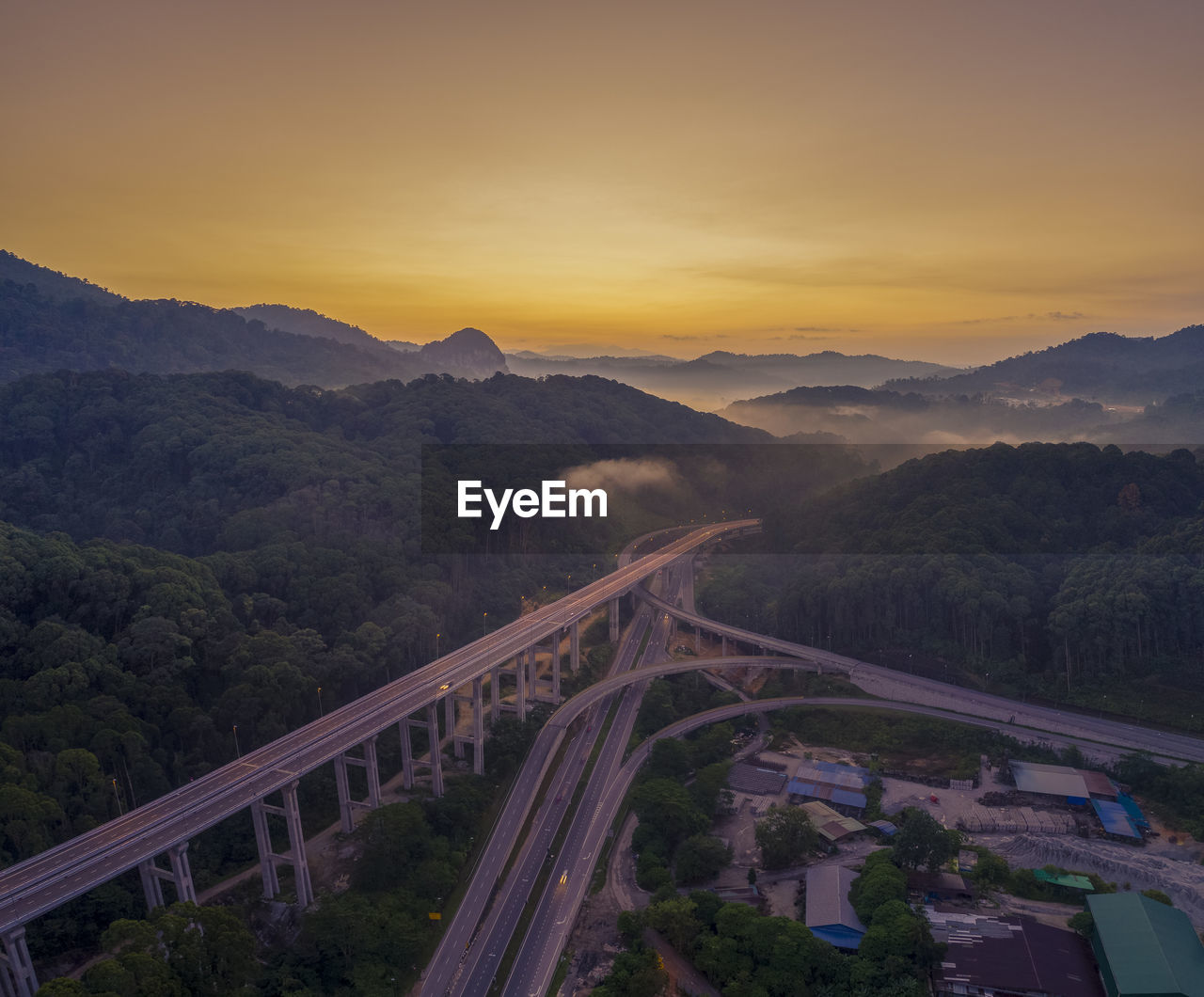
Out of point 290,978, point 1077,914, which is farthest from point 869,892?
point 290,978

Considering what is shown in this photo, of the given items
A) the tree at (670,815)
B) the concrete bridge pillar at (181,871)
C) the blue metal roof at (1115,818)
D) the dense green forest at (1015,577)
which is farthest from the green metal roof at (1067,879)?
the concrete bridge pillar at (181,871)

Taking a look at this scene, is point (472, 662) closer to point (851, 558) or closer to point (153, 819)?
point (153, 819)

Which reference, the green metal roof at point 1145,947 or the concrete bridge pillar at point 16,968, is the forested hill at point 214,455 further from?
the green metal roof at point 1145,947

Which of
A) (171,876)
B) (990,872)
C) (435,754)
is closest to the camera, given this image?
(171,876)

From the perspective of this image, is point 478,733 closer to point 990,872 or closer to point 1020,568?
point 990,872

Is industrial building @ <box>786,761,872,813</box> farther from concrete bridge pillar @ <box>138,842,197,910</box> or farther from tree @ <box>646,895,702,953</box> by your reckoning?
concrete bridge pillar @ <box>138,842,197,910</box>

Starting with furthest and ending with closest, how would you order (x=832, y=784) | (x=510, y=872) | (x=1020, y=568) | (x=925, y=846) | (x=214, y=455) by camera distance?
(x=214, y=455) → (x=1020, y=568) → (x=832, y=784) → (x=510, y=872) → (x=925, y=846)

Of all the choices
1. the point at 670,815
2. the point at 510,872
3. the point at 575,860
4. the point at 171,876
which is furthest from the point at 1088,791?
Answer: the point at 171,876
